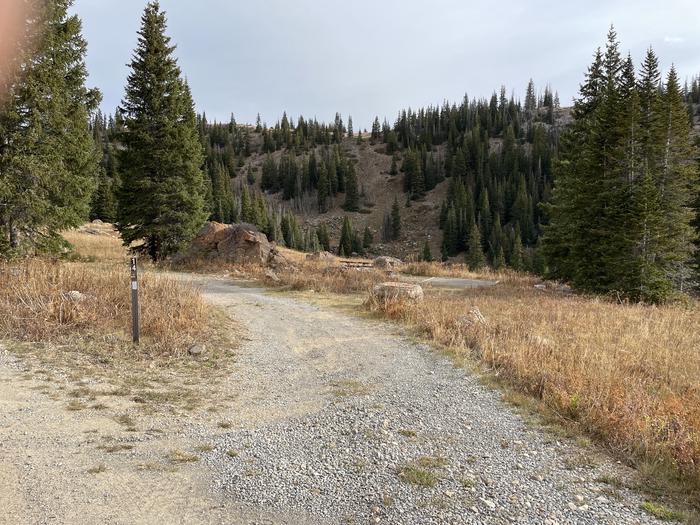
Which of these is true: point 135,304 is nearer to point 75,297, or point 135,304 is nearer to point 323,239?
point 75,297

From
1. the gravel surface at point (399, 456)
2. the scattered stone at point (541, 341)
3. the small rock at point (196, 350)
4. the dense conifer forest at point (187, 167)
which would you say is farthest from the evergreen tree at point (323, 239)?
the gravel surface at point (399, 456)

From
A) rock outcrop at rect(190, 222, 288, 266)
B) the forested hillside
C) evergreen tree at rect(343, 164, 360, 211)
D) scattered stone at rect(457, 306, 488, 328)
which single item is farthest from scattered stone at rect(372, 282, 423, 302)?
evergreen tree at rect(343, 164, 360, 211)

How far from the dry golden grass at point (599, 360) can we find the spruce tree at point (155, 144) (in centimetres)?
1425

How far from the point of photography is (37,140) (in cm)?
1443

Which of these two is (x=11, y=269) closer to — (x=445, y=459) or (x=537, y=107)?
(x=445, y=459)

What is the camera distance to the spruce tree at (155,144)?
22.0 metres

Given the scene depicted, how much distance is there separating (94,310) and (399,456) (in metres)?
7.22

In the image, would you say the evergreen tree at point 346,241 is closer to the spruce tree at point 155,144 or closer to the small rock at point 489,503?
the spruce tree at point 155,144

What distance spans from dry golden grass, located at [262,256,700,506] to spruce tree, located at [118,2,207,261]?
14.3 meters

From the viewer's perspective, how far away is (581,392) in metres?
6.02

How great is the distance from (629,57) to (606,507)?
25.5 m

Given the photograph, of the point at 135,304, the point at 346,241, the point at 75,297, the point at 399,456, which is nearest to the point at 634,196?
the point at 399,456

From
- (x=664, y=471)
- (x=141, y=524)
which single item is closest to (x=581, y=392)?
(x=664, y=471)

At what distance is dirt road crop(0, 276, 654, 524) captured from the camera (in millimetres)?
3549
